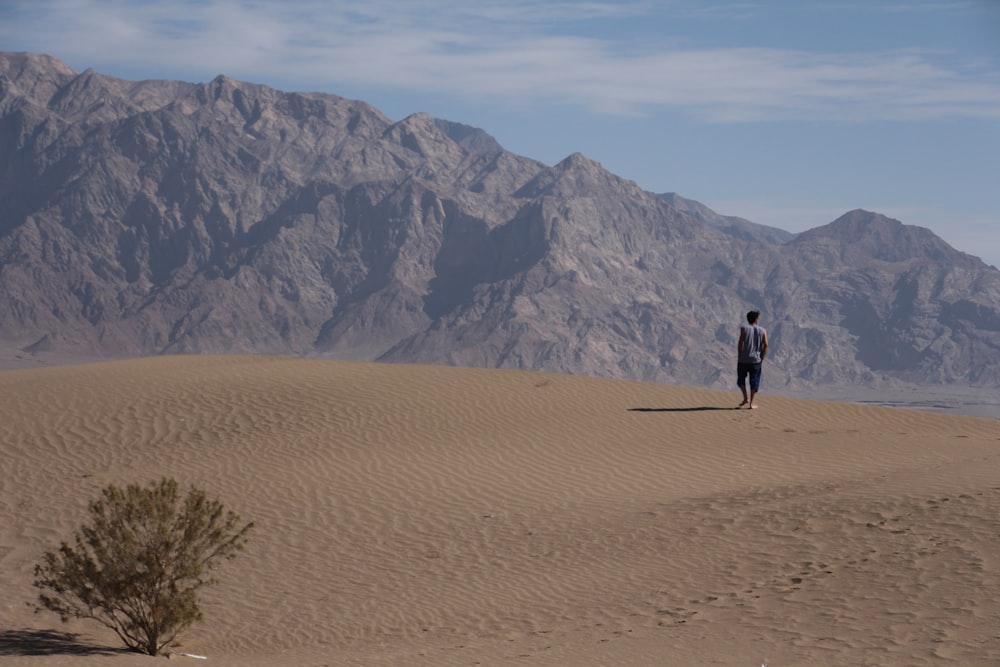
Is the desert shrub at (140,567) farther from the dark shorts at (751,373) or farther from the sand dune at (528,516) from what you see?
the dark shorts at (751,373)

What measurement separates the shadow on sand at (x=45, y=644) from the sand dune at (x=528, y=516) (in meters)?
0.04

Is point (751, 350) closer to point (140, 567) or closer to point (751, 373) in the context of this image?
point (751, 373)

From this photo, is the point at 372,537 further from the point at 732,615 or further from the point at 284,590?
the point at 732,615

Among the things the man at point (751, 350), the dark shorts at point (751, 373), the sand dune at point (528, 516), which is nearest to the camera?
the sand dune at point (528, 516)

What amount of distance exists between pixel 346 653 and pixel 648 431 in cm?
940

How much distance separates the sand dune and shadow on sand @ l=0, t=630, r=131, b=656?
40 mm

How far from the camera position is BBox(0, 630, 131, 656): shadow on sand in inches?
350

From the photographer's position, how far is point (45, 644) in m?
9.10

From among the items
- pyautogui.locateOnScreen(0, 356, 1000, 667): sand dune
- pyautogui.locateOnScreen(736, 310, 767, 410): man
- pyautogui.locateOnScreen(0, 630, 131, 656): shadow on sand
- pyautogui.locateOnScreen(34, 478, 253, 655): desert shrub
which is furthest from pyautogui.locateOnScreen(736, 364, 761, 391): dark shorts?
pyautogui.locateOnScreen(0, 630, 131, 656): shadow on sand

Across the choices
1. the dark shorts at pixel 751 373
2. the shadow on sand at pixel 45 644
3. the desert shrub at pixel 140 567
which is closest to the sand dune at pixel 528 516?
the shadow on sand at pixel 45 644

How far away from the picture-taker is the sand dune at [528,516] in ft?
29.0

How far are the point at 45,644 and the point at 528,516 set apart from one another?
546 cm

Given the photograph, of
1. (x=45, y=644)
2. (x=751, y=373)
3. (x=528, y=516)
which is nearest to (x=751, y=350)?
(x=751, y=373)

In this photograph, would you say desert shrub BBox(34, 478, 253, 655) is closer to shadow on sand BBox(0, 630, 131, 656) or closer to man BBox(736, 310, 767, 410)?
shadow on sand BBox(0, 630, 131, 656)
